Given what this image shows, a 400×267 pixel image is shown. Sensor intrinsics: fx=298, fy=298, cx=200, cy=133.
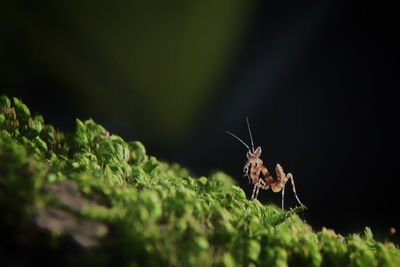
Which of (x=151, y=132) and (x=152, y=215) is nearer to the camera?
(x=152, y=215)

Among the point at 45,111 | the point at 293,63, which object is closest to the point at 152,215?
the point at 45,111

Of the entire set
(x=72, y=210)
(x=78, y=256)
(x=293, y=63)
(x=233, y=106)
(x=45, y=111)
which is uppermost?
(x=293, y=63)

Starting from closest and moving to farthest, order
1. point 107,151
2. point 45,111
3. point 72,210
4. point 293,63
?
1. point 72,210
2. point 107,151
3. point 45,111
4. point 293,63

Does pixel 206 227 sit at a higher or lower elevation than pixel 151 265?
higher

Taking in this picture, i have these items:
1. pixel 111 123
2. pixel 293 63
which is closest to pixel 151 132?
pixel 111 123

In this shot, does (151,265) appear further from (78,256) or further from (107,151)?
(107,151)

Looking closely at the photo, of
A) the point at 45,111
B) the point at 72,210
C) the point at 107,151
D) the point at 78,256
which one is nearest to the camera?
the point at 78,256

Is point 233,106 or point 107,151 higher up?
point 233,106

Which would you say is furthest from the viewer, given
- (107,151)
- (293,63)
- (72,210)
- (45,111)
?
(293,63)

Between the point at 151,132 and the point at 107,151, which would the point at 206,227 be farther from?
the point at 151,132
